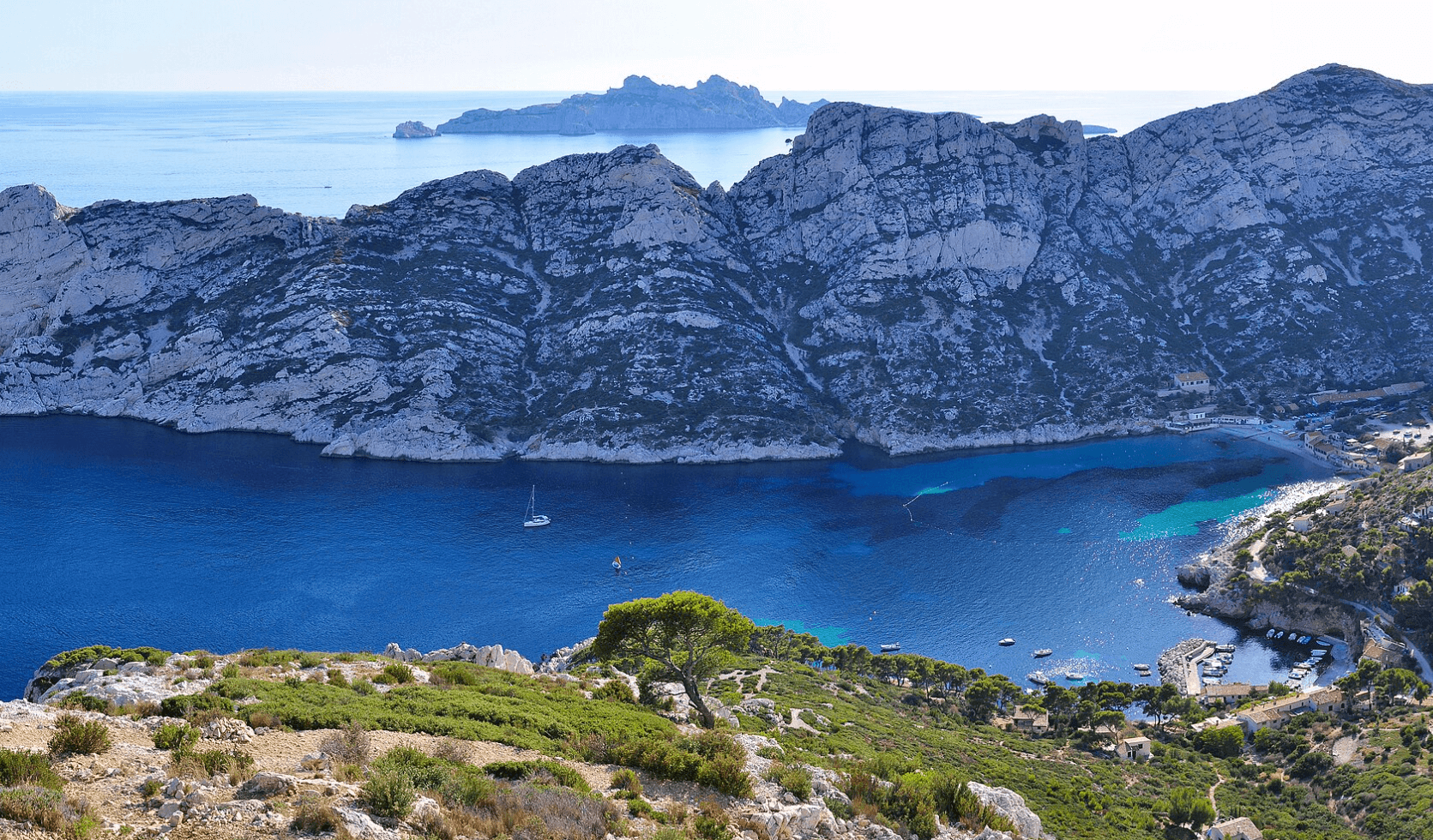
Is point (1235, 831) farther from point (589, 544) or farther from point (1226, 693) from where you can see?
point (589, 544)

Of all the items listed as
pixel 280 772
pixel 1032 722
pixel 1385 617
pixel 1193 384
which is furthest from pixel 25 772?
pixel 1193 384

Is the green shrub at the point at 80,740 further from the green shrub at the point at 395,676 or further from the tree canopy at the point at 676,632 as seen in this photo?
the tree canopy at the point at 676,632

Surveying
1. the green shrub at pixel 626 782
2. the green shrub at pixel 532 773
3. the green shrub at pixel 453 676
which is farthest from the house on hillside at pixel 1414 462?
the green shrub at pixel 532 773

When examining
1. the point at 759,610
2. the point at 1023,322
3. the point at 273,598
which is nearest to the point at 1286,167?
the point at 1023,322

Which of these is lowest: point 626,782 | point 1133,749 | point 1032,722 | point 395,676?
point 1032,722

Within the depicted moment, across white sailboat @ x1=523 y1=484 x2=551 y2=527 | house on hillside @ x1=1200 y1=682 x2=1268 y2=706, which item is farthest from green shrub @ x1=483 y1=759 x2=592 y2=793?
white sailboat @ x1=523 y1=484 x2=551 y2=527
